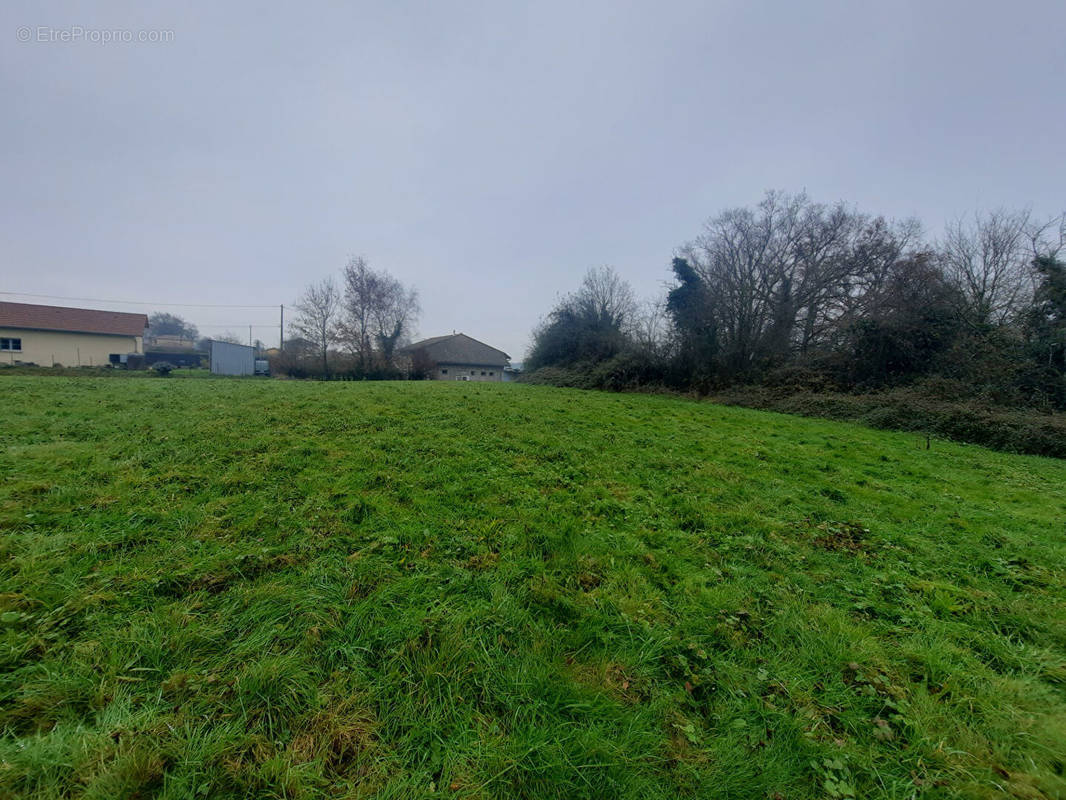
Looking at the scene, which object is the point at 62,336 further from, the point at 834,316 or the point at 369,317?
the point at 834,316

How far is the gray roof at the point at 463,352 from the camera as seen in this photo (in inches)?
1436

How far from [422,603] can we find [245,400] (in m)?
8.81

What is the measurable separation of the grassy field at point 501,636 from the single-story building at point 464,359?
99.3ft

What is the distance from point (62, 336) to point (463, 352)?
95.1 feet

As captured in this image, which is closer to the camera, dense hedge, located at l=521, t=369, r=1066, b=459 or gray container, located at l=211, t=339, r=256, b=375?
dense hedge, located at l=521, t=369, r=1066, b=459

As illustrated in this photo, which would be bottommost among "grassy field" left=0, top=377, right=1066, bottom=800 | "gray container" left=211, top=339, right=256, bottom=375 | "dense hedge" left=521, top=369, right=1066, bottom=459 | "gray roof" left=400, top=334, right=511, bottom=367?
"grassy field" left=0, top=377, right=1066, bottom=800

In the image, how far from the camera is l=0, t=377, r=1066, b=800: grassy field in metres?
1.52

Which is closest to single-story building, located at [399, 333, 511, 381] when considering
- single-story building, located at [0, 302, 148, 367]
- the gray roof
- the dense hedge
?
the gray roof

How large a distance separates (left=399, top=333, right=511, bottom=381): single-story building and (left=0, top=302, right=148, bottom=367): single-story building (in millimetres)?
21184

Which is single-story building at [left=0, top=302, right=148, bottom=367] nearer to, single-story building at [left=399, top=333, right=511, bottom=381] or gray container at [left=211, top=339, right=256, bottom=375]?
gray container at [left=211, top=339, right=256, bottom=375]

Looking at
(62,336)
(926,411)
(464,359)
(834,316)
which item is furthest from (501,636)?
(62,336)

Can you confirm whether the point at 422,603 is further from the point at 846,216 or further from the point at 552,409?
the point at 846,216

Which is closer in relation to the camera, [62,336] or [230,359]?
[62,336]

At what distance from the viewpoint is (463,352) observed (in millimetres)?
37812
